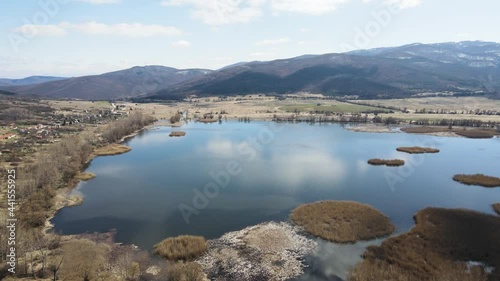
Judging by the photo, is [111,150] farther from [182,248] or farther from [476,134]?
[476,134]

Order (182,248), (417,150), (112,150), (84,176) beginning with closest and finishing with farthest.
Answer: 1. (182,248)
2. (84,176)
3. (417,150)
4. (112,150)

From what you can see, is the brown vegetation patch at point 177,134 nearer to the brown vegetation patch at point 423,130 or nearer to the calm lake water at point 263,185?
the calm lake water at point 263,185

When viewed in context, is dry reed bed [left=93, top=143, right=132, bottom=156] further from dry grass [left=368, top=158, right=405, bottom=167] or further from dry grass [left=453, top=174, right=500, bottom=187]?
dry grass [left=453, top=174, right=500, bottom=187]

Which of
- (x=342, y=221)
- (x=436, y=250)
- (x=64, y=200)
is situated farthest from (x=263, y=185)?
(x=64, y=200)

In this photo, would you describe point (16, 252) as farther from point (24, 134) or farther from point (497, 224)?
point (24, 134)

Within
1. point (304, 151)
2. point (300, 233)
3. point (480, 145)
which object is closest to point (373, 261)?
point (300, 233)

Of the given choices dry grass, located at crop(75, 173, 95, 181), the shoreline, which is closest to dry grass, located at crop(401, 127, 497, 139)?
dry grass, located at crop(75, 173, 95, 181)
